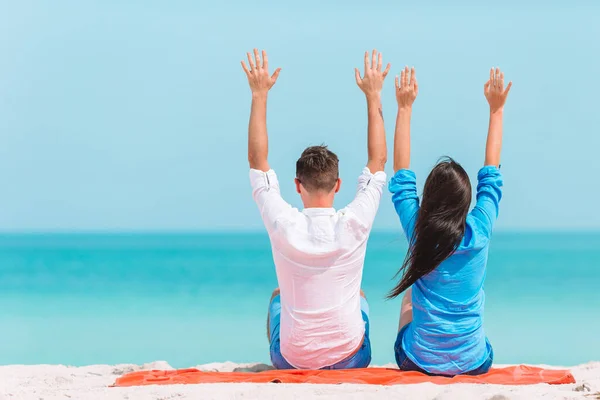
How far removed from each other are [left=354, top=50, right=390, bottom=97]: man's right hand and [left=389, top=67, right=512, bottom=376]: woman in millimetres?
633

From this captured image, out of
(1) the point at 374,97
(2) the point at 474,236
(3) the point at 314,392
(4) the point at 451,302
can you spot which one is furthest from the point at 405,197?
(3) the point at 314,392

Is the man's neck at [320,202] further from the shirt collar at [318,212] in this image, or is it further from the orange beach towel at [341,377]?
the orange beach towel at [341,377]

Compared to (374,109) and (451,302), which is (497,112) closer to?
(374,109)

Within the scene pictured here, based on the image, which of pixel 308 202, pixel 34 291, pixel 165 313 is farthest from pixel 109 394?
pixel 34 291

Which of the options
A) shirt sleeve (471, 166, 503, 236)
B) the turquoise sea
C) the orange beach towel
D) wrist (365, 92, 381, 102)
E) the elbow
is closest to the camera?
the orange beach towel

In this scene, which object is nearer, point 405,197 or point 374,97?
point 405,197

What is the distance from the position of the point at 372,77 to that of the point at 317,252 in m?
1.33

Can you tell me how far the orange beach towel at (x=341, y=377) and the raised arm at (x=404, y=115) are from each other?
1.22 m

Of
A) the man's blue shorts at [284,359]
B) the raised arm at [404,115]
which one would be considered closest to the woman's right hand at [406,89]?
the raised arm at [404,115]

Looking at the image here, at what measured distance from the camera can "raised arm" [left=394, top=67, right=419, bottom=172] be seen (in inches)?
192

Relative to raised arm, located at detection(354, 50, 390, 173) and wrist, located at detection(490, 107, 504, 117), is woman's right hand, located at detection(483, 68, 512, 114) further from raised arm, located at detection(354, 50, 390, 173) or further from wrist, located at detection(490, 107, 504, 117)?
raised arm, located at detection(354, 50, 390, 173)

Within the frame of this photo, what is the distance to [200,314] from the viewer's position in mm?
14375

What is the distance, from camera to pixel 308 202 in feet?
14.9

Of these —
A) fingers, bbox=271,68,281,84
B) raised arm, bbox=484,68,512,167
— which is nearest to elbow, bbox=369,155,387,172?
raised arm, bbox=484,68,512,167
